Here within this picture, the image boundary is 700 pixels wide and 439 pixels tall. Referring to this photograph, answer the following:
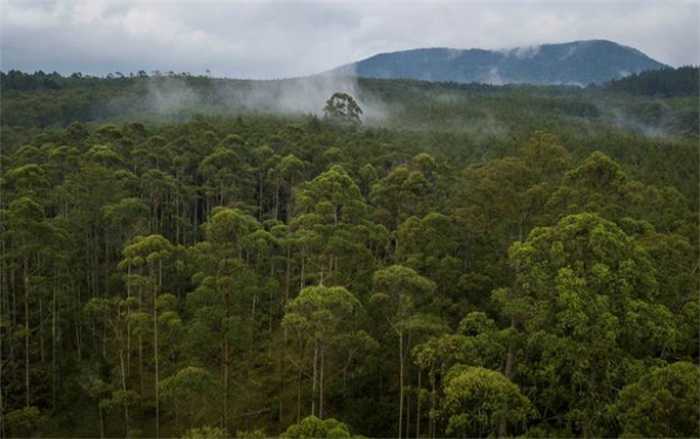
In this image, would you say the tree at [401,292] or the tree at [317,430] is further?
the tree at [401,292]

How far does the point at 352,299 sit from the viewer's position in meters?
17.8

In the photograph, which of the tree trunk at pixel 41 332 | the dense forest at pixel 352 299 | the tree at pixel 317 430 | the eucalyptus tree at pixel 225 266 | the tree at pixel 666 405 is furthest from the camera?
the tree trunk at pixel 41 332

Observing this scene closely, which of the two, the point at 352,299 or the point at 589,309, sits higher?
A: the point at 589,309

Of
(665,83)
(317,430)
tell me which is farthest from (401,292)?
(665,83)

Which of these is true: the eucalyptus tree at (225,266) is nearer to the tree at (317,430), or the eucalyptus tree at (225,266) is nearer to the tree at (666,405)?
the tree at (317,430)

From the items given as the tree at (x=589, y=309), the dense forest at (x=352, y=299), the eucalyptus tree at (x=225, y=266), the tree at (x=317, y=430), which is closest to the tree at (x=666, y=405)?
the dense forest at (x=352, y=299)

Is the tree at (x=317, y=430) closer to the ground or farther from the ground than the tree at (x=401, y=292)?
closer to the ground

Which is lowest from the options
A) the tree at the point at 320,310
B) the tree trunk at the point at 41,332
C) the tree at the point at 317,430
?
the tree trunk at the point at 41,332

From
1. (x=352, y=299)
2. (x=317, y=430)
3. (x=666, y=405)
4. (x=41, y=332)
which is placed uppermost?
(x=352, y=299)

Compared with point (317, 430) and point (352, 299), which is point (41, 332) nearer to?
point (352, 299)

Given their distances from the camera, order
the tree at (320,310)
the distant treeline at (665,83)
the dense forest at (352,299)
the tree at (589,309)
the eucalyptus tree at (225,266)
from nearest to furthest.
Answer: the tree at (589,309) → the dense forest at (352,299) → the tree at (320,310) → the eucalyptus tree at (225,266) → the distant treeline at (665,83)

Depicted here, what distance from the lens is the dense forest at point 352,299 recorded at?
1432 cm

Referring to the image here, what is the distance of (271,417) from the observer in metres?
26.1

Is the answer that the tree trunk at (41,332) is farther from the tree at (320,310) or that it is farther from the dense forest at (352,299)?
the tree at (320,310)
